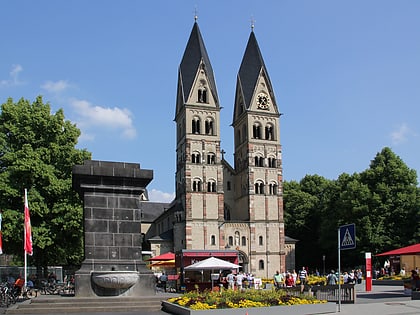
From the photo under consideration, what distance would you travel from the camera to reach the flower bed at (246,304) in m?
16.6

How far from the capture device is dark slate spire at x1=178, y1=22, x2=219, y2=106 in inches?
3145

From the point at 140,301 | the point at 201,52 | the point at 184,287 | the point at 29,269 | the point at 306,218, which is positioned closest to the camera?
the point at 140,301

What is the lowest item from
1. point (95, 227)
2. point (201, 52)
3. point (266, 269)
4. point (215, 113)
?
point (266, 269)

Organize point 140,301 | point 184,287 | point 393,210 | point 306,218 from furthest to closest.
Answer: point 306,218 → point 393,210 → point 184,287 → point 140,301

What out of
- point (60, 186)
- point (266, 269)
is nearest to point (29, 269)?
point (60, 186)

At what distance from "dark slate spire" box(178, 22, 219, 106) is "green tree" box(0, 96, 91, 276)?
42.0m

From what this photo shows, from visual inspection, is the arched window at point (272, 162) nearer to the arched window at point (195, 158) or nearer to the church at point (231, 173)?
the church at point (231, 173)

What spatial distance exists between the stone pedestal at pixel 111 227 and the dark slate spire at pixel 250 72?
200 feet

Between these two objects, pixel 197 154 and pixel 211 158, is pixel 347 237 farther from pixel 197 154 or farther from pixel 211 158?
pixel 211 158

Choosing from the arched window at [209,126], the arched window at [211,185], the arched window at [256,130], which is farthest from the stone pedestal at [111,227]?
the arched window at [256,130]

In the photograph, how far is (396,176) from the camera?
221 ft

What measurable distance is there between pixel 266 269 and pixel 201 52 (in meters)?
32.7

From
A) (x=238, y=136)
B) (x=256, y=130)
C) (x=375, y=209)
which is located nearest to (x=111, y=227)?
(x=375, y=209)

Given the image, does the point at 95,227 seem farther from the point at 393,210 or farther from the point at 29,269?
the point at 393,210
